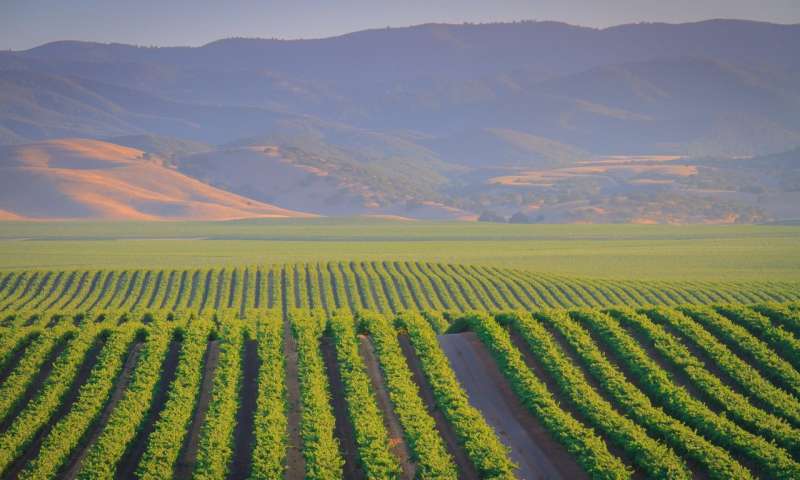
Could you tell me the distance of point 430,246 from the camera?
9056 centimetres

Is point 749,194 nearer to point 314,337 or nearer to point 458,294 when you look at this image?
point 458,294

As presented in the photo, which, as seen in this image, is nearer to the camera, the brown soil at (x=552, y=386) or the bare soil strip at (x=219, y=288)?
the brown soil at (x=552, y=386)

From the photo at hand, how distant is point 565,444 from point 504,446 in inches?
48.2

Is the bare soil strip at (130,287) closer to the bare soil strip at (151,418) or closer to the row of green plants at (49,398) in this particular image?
the row of green plants at (49,398)

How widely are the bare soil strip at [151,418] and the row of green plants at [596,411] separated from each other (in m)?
8.42

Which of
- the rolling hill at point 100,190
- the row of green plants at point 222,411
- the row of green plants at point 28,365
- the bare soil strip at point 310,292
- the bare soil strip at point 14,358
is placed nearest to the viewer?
the row of green plants at point 222,411

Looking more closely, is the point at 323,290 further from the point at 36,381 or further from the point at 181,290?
the point at 36,381

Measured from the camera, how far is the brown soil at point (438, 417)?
16469mm

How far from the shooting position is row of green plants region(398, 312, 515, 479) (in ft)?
52.2

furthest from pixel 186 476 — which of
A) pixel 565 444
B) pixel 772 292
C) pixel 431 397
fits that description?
pixel 772 292

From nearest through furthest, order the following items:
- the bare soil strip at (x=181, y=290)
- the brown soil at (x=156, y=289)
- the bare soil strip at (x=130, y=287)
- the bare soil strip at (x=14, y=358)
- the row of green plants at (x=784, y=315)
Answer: the bare soil strip at (x=14, y=358), the row of green plants at (x=784, y=315), the bare soil strip at (x=181, y=290), the brown soil at (x=156, y=289), the bare soil strip at (x=130, y=287)

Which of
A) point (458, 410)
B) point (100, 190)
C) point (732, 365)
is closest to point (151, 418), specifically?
point (458, 410)

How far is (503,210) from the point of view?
580 ft

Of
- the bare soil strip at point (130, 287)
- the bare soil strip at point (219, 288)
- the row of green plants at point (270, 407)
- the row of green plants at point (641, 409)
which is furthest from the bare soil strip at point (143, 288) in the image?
the row of green plants at point (641, 409)
